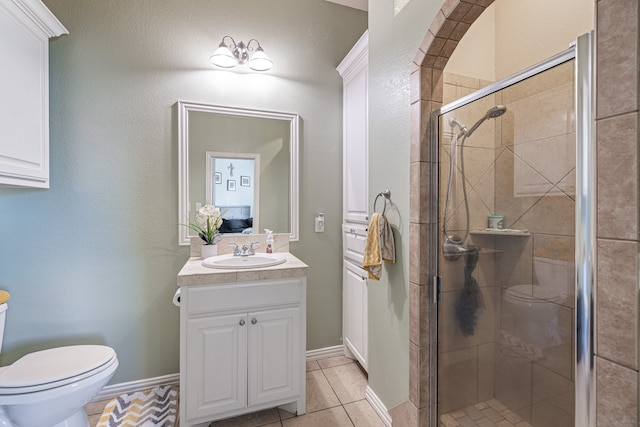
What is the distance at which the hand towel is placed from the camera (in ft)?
5.07

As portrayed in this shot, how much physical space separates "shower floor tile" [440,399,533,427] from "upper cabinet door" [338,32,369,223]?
3.62ft

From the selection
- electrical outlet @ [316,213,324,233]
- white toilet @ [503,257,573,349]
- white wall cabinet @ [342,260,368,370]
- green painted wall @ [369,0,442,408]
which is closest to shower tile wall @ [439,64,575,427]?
white toilet @ [503,257,573,349]

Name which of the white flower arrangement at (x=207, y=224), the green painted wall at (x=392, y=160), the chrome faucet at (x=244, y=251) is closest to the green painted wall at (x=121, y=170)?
the white flower arrangement at (x=207, y=224)

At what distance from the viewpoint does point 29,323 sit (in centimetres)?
181

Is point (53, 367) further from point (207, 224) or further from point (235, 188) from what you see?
point (235, 188)

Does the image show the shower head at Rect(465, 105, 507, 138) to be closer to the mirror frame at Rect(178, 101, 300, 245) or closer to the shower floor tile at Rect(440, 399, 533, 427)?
the shower floor tile at Rect(440, 399, 533, 427)

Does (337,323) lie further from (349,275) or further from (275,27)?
(275,27)

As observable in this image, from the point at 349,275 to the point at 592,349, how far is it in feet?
5.33

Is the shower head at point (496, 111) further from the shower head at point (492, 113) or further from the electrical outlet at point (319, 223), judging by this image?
the electrical outlet at point (319, 223)

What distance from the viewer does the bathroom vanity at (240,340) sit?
1.59 metres

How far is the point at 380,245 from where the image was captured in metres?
1.55

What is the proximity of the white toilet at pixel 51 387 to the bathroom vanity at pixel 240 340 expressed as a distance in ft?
1.33

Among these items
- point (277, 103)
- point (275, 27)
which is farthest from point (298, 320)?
point (275, 27)

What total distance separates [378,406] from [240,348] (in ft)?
2.84
